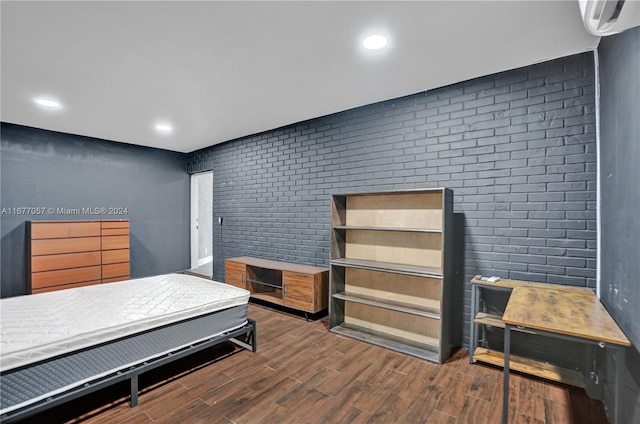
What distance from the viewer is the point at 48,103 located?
11.6 ft

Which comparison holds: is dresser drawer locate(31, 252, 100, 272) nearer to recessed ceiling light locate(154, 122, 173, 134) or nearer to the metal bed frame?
recessed ceiling light locate(154, 122, 173, 134)

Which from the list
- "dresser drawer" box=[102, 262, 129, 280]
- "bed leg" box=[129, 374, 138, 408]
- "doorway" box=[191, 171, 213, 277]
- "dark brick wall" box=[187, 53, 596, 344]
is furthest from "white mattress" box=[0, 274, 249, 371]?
"doorway" box=[191, 171, 213, 277]

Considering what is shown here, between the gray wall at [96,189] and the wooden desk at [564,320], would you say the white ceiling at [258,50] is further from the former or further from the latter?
the wooden desk at [564,320]

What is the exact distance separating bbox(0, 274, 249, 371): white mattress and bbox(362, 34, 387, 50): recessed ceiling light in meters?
2.47

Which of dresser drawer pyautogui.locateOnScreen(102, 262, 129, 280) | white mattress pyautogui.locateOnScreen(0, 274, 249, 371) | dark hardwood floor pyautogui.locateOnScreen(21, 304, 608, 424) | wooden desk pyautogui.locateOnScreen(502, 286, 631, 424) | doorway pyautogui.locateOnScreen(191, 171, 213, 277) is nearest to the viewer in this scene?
wooden desk pyautogui.locateOnScreen(502, 286, 631, 424)

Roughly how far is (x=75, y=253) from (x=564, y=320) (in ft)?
19.6

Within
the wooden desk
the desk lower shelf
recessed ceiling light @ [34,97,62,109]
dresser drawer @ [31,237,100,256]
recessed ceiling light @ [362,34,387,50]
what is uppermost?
recessed ceiling light @ [362,34,387,50]

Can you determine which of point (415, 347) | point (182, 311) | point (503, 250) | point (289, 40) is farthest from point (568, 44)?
point (182, 311)

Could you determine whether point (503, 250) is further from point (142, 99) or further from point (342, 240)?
point (142, 99)

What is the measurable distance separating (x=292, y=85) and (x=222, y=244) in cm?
356

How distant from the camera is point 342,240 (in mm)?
3600

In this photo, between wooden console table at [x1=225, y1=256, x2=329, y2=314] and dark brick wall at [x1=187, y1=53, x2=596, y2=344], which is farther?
wooden console table at [x1=225, y1=256, x2=329, y2=314]

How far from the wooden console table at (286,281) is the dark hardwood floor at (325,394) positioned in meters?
0.81

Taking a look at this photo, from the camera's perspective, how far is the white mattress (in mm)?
1770
